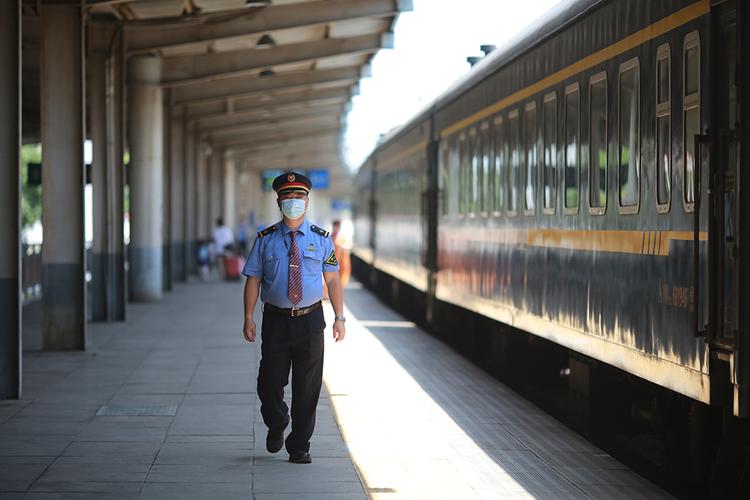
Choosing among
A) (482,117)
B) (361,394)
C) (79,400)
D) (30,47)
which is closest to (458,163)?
(482,117)

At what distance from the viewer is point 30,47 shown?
24.7m

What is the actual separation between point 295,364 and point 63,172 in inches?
346

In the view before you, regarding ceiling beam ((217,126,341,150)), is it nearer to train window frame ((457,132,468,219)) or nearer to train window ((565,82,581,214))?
train window frame ((457,132,468,219))

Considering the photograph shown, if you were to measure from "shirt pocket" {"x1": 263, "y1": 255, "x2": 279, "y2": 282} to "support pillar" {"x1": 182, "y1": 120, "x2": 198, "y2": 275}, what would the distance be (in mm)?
26883

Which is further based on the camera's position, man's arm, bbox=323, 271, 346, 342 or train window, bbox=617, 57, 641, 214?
man's arm, bbox=323, 271, 346, 342

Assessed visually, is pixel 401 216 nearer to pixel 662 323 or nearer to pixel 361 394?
pixel 361 394

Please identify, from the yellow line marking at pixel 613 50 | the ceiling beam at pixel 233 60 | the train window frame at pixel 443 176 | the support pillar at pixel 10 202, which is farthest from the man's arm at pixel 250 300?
the ceiling beam at pixel 233 60

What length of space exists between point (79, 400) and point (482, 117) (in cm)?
549

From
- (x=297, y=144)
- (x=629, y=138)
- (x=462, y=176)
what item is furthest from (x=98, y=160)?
(x=297, y=144)

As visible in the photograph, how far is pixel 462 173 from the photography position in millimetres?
17094

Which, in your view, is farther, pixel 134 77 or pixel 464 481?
pixel 134 77

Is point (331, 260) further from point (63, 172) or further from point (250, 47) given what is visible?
point (250, 47)

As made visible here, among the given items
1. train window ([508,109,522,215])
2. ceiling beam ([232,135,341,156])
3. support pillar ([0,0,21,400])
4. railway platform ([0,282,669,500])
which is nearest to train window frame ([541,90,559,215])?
train window ([508,109,522,215])

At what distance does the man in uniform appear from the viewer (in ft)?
29.7
